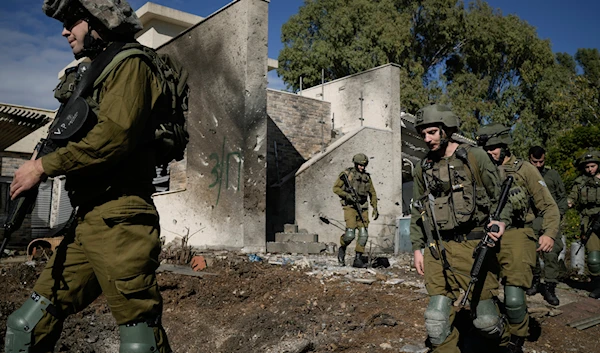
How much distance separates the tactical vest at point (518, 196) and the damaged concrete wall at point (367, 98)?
31.5 ft

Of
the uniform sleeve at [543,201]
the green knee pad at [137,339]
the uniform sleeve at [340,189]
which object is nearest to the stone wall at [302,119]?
the uniform sleeve at [340,189]

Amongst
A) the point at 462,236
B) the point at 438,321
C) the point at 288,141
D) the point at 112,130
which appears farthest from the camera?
the point at 288,141

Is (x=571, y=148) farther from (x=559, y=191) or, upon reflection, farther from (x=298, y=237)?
(x=298, y=237)

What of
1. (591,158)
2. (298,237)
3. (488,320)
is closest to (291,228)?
(298,237)

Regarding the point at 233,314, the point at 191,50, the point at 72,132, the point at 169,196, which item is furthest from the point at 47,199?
the point at 72,132

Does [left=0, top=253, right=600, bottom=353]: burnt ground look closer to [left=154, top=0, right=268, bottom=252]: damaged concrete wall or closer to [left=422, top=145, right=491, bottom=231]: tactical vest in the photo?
[left=422, top=145, right=491, bottom=231]: tactical vest

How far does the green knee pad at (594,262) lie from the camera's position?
6.44 metres

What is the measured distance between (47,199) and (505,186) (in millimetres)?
13770

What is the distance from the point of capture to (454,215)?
11.6ft

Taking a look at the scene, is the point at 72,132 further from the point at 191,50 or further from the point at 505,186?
the point at 191,50

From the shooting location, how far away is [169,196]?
33.9ft

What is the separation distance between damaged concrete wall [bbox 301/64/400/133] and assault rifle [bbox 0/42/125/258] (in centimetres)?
1259

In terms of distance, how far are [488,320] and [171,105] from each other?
8.61ft

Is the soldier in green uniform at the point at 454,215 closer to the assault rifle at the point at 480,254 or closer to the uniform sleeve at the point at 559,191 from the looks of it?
the assault rifle at the point at 480,254
